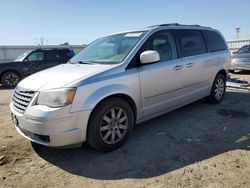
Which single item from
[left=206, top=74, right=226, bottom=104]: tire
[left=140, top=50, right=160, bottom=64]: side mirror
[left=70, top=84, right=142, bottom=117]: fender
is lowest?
[left=206, top=74, right=226, bottom=104]: tire

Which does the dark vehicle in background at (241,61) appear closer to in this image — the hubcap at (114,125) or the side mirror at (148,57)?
the side mirror at (148,57)

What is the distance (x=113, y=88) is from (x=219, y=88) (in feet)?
11.8

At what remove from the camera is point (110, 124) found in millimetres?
3879

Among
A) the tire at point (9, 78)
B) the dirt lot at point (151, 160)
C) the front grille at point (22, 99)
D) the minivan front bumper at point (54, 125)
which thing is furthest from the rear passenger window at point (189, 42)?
the tire at point (9, 78)

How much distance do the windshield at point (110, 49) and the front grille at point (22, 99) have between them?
1205 millimetres

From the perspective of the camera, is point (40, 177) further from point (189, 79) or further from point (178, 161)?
point (189, 79)

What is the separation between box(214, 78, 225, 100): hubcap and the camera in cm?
631

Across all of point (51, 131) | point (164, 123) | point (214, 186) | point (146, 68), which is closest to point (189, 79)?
point (164, 123)

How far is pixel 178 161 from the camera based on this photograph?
3.57 meters

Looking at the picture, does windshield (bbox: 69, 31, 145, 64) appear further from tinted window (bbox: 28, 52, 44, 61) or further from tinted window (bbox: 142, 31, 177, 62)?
tinted window (bbox: 28, 52, 44, 61)

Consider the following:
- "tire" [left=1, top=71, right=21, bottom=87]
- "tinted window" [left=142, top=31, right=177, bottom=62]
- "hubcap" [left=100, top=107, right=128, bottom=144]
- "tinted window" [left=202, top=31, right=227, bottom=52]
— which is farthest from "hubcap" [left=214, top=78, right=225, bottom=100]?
"tire" [left=1, top=71, right=21, bottom=87]

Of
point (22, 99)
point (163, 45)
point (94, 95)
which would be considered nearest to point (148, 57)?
point (163, 45)

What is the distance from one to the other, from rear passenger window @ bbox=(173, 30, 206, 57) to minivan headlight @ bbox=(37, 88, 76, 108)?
8.21 feet

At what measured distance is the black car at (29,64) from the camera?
11.8 m
